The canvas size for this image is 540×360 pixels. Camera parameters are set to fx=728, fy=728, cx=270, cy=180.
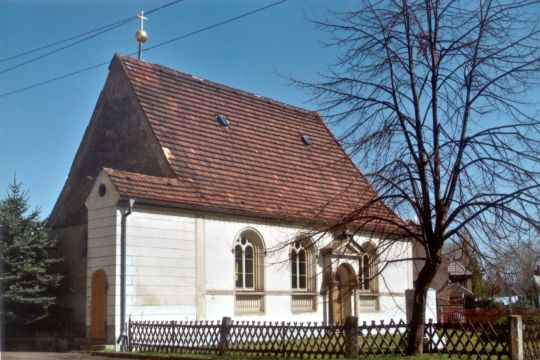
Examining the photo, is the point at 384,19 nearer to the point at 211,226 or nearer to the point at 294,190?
the point at 211,226

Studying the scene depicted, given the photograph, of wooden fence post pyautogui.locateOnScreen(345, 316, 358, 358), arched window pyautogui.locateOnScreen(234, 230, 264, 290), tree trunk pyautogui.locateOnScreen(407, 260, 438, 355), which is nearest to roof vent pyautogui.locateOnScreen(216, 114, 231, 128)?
arched window pyautogui.locateOnScreen(234, 230, 264, 290)

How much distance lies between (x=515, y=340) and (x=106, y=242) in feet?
40.4

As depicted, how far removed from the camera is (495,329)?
17.2 meters

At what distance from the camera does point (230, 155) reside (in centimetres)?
2906

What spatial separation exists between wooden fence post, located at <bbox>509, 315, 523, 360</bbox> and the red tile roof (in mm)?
7367

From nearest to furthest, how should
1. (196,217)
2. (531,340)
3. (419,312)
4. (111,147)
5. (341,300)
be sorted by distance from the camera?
(419,312) → (531,340) → (196,217) → (111,147) → (341,300)

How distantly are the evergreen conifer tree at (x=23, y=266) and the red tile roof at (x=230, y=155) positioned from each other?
4.79 metres

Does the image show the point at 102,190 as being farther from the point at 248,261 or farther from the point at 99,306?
the point at 248,261

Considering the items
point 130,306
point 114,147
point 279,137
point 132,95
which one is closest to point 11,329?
point 130,306

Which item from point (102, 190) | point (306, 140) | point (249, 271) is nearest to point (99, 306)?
point (102, 190)

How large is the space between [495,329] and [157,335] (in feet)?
31.8

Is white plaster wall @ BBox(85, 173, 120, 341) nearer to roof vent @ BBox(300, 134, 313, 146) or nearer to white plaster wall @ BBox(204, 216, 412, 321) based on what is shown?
white plaster wall @ BBox(204, 216, 412, 321)

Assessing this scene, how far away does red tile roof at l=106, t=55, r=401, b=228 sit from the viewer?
83.5 feet

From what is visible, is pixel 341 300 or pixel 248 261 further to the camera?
pixel 341 300
